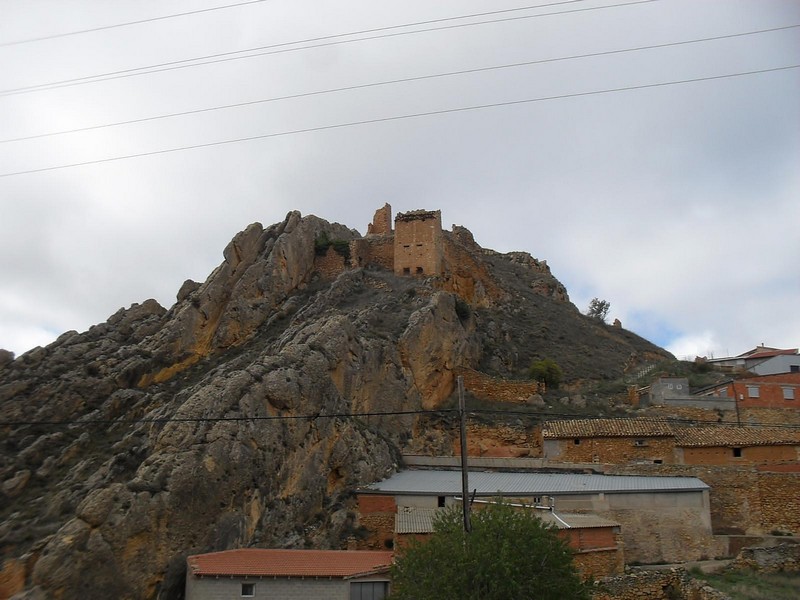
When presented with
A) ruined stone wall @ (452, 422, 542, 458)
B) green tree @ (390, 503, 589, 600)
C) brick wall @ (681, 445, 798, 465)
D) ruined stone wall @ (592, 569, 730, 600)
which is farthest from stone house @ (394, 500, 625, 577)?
ruined stone wall @ (452, 422, 542, 458)

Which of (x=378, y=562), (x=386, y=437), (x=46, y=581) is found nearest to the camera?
(x=46, y=581)

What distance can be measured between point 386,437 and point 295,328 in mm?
7733

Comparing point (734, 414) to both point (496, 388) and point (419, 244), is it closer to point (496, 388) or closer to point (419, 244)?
point (496, 388)

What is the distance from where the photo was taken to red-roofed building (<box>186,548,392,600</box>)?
22.3 meters

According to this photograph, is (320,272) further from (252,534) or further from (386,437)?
(252,534)

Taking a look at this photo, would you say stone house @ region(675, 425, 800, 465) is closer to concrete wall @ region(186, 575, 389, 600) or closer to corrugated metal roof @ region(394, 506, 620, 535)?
corrugated metal roof @ region(394, 506, 620, 535)

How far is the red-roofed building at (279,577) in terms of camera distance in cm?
2230

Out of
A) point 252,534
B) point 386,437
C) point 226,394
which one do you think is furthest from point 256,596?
point 386,437

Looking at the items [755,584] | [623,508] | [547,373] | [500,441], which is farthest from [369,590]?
[547,373]

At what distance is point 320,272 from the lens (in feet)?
156

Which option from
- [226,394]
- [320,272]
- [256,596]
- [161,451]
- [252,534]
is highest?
[320,272]

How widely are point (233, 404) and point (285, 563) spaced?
686 cm

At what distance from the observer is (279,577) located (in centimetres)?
2258

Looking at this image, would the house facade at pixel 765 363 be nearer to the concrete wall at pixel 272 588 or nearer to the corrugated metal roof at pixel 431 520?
the corrugated metal roof at pixel 431 520
